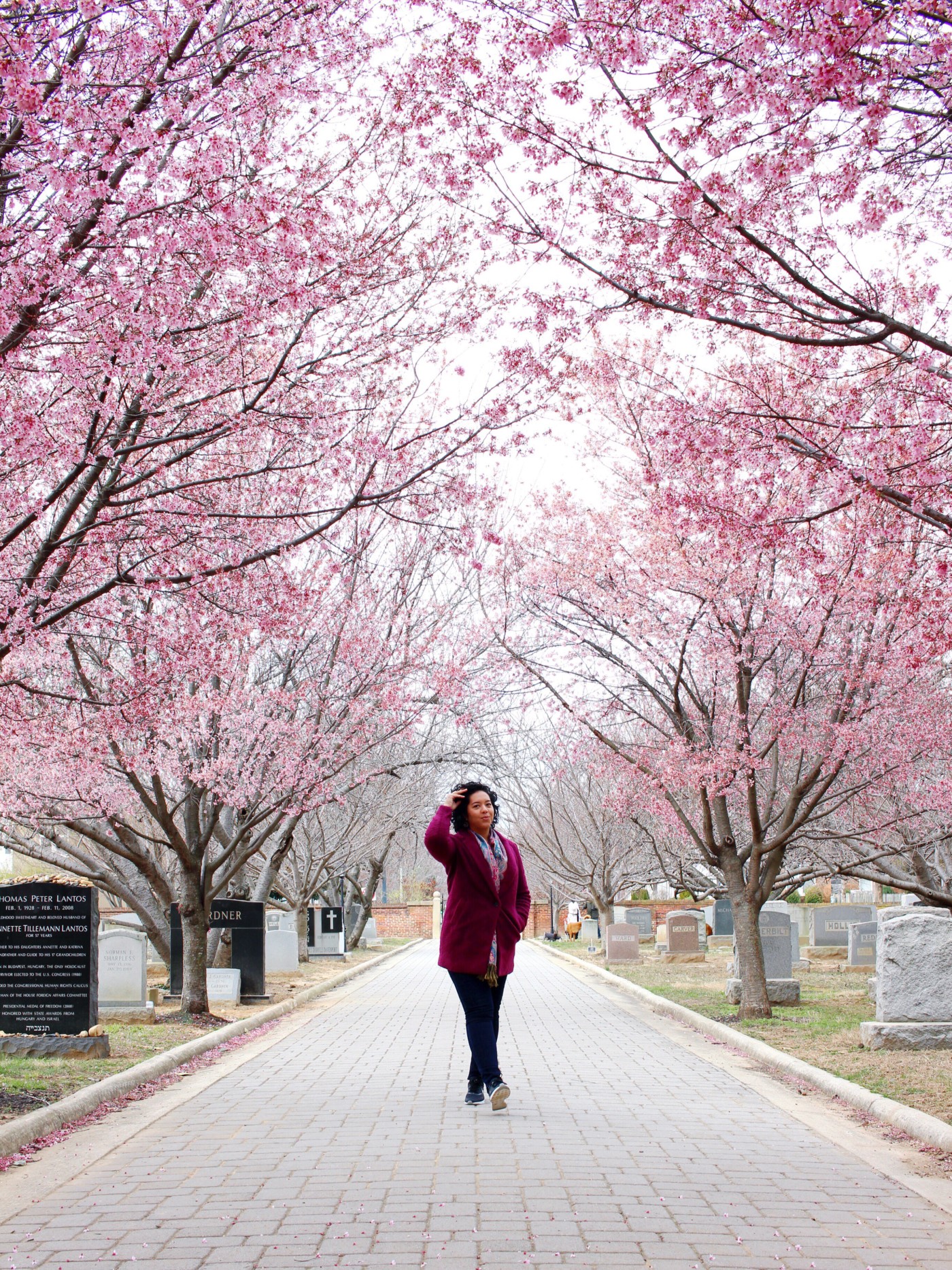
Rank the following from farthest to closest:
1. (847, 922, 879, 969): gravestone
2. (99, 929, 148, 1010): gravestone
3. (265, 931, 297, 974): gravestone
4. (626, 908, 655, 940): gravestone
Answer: (626, 908, 655, 940): gravestone, (265, 931, 297, 974): gravestone, (847, 922, 879, 969): gravestone, (99, 929, 148, 1010): gravestone

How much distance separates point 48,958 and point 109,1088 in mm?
2529

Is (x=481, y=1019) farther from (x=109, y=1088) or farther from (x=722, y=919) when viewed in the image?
(x=722, y=919)

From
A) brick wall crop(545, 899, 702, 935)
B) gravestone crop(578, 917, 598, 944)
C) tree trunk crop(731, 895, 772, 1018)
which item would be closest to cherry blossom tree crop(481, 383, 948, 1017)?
tree trunk crop(731, 895, 772, 1018)

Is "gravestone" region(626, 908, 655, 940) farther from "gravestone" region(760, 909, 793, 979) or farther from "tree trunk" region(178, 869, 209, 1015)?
"tree trunk" region(178, 869, 209, 1015)

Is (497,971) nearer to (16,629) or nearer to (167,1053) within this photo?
(16,629)

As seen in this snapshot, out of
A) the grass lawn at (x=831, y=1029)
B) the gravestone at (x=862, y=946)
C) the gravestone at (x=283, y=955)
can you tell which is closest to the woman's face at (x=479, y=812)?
the grass lawn at (x=831, y=1029)

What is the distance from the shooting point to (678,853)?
118 feet

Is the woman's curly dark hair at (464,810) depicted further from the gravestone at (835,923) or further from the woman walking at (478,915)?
the gravestone at (835,923)

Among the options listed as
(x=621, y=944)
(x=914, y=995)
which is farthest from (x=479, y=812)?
(x=621, y=944)

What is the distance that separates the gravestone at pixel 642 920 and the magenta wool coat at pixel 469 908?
34274mm

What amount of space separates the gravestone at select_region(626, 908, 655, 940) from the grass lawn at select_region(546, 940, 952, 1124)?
15.3 m

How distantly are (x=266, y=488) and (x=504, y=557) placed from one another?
5303mm

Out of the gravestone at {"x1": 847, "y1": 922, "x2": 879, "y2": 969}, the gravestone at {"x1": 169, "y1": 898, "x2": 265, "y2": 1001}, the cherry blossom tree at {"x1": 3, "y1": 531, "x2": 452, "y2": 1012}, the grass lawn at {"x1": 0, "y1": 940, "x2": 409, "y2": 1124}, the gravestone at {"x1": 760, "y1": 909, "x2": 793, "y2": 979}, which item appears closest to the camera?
the grass lawn at {"x1": 0, "y1": 940, "x2": 409, "y2": 1124}

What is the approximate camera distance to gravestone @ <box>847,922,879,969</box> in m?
23.8
